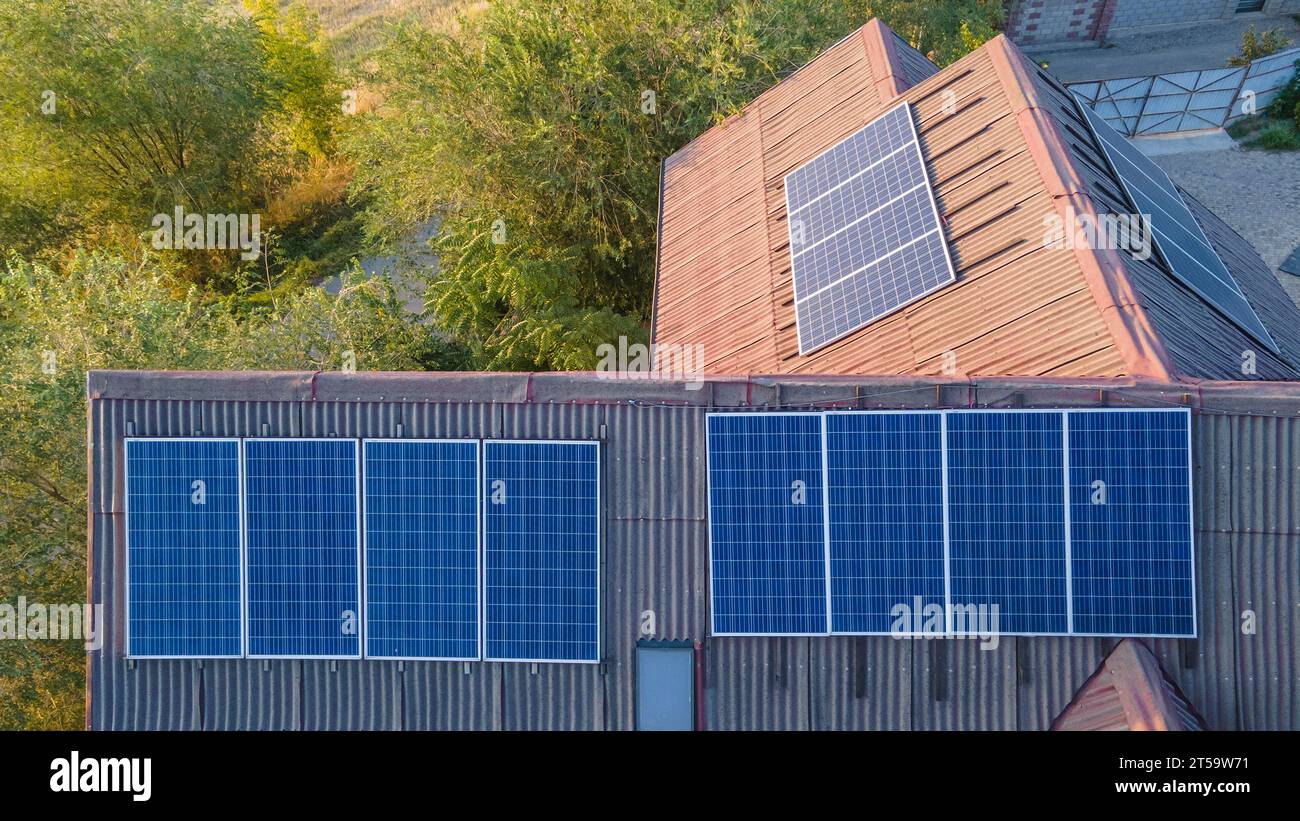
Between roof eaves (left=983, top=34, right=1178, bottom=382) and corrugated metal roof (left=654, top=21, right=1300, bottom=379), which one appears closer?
roof eaves (left=983, top=34, right=1178, bottom=382)

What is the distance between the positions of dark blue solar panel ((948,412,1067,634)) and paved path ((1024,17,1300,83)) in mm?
29621

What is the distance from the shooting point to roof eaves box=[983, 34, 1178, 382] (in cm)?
1080

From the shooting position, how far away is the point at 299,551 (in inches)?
429

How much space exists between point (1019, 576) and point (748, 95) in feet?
53.6

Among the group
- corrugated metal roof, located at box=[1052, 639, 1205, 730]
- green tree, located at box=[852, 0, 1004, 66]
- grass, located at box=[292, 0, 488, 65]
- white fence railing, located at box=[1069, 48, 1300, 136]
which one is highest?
grass, located at box=[292, 0, 488, 65]

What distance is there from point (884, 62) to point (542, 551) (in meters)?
13.7

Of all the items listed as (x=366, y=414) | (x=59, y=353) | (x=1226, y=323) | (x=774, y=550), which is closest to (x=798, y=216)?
(x=1226, y=323)

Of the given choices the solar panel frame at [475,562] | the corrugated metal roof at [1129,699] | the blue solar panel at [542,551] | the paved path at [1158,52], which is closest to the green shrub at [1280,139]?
the paved path at [1158,52]

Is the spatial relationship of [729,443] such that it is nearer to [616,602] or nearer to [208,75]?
[616,602]

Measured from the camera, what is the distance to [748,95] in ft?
76.6

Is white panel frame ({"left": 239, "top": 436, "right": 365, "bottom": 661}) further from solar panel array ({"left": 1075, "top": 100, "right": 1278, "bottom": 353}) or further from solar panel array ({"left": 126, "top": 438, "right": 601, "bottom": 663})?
solar panel array ({"left": 1075, "top": 100, "right": 1278, "bottom": 353})

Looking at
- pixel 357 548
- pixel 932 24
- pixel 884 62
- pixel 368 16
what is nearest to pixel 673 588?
pixel 357 548

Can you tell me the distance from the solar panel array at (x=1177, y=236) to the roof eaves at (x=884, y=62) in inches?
136

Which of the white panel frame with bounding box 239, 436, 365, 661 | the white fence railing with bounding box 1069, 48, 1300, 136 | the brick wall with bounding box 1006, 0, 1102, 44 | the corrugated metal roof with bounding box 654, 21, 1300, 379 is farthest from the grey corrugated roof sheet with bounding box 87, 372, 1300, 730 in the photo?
the brick wall with bounding box 1006, 0, 1102, 44
